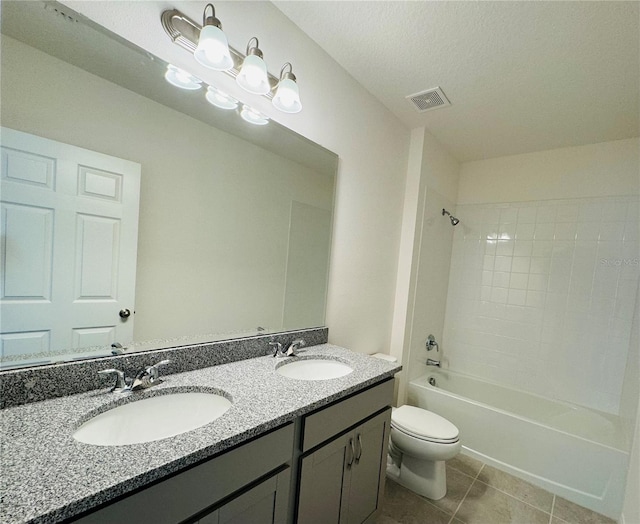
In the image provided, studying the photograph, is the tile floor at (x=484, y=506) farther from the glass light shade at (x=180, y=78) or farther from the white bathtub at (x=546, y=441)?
the glass light shade at (x=180, y=78)

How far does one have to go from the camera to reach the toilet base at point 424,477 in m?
1.76

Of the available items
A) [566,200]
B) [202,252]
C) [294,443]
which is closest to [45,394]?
[202,252]

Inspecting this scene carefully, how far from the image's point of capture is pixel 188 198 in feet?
3.89

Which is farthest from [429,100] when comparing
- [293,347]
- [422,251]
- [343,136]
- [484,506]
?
[484,506]

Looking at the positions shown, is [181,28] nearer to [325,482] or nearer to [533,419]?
[325,482]

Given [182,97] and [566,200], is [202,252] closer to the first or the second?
[182,97]

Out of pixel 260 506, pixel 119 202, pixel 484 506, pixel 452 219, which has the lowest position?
pixel 484 506

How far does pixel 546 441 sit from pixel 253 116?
8.72 ft

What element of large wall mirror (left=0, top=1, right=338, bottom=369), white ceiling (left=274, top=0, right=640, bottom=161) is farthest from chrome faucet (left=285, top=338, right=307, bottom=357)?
white ceiling (left=274, top=0, right=640, bottom=161)

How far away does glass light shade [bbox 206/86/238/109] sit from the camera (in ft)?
3.90

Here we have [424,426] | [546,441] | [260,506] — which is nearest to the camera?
[260,506]

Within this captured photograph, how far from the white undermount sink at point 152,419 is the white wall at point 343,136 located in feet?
3.00

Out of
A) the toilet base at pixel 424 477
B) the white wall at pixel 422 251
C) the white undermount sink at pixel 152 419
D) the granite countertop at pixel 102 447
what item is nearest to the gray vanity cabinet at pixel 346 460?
the granite countertop at pixel 102 447

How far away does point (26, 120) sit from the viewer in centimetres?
81
